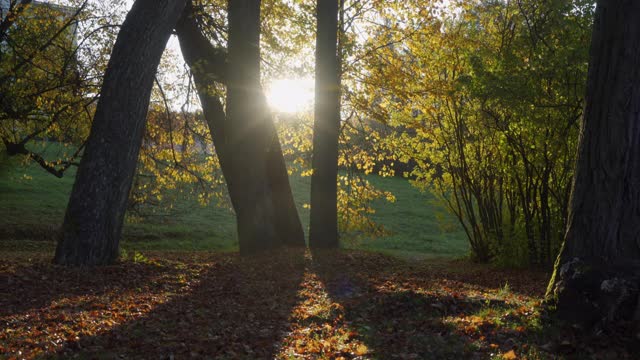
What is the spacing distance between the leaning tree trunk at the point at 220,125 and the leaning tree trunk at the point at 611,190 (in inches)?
308

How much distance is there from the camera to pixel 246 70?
11320mm

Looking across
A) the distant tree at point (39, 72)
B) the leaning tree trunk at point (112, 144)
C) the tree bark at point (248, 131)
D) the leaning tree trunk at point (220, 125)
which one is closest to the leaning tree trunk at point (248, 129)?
the tree bark at point (248, 131)

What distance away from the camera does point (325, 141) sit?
1272 cm

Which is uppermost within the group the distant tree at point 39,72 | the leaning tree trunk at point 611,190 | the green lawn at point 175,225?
the distant tree at point 39,72

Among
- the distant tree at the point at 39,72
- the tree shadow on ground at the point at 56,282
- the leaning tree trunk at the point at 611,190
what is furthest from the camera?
the distant tree at the point at 39,72

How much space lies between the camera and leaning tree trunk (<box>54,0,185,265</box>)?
838 centimetres

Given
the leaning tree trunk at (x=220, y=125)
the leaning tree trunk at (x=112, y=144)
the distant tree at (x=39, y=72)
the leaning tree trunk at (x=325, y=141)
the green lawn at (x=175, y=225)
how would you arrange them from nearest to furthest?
the leaning tree trunk at (x=112, y=144) → the leaning tree trunk at (x=220, y=125) → the leaning tree trunk at (x=325, y=141) → the distant tree at (x=39, y=72) → the green lawn at (x=175, y=225)

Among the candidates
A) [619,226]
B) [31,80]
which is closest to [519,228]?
[619,226]

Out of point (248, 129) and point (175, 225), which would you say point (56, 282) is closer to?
point (248, 129)

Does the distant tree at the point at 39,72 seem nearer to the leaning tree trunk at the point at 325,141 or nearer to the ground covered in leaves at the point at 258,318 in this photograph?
the leaning tree trunk at the point at 325,141

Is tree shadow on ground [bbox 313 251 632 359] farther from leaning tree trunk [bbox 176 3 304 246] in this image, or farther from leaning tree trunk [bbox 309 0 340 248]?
leaning tree trunk [bbox 176 3 304 246]

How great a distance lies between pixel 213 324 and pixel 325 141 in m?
7.04

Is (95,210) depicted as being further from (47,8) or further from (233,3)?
(47,8)

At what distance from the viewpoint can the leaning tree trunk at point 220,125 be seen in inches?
481
